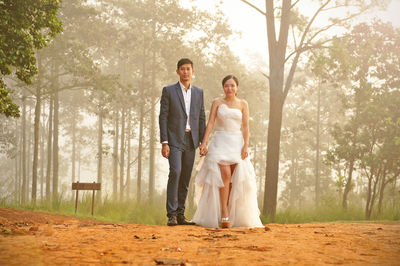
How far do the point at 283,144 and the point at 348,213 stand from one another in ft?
90.5

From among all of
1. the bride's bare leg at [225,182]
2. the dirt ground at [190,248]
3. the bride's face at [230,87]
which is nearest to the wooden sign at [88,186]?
the bride's bare leg at [225,182]

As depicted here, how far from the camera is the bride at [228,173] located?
265 inches

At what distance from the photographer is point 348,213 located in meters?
15.0

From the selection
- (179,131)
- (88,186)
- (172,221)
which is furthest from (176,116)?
(88,186)

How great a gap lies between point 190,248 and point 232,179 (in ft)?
9.09

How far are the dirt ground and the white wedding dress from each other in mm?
1207

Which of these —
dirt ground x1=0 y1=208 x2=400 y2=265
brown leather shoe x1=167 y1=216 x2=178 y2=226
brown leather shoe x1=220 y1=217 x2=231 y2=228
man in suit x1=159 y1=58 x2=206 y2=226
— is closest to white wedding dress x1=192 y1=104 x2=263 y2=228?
brown leather shoe x1=220 y1=217 x2=231 y2=228

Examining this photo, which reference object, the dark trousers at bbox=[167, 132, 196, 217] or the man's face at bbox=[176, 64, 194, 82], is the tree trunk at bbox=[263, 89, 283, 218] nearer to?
the dark trousers at bbox=[167, 132, 196, 217]

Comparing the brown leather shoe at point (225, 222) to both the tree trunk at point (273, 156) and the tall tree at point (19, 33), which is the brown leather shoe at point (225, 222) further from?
the tree trunk at point (273, 156)

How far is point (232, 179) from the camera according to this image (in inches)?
272

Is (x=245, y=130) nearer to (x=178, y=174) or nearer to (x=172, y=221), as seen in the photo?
(x=178, y=174)

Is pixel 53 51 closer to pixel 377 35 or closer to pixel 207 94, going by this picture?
pixel 207 94

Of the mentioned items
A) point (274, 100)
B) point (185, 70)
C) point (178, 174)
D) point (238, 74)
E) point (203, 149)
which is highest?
point (238, 74)

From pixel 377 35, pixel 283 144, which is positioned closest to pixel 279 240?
pixel 377 35
